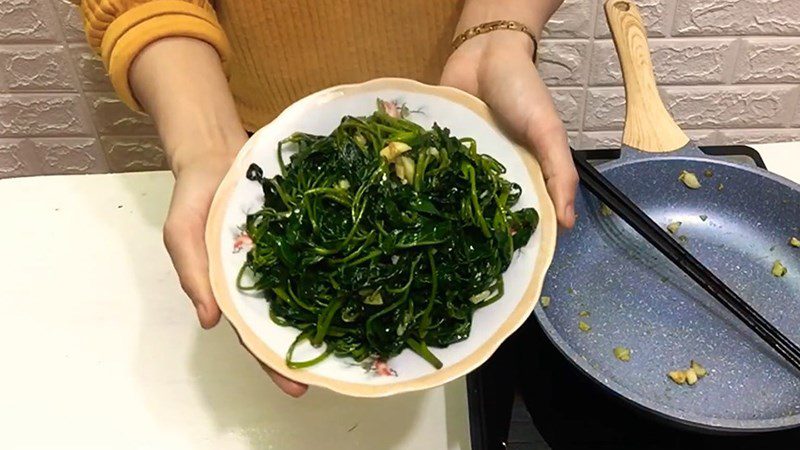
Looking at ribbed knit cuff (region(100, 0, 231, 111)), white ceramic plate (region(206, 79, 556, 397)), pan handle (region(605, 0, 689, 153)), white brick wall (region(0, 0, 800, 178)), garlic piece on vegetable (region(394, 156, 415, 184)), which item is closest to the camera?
white ceramic plate (region(206, 79, 556, 397))

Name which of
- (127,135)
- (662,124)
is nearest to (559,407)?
(662,124)

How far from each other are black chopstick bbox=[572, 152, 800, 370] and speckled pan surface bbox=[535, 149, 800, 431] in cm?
5

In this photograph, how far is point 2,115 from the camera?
1.81 m

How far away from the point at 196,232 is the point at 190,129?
15 centimetres

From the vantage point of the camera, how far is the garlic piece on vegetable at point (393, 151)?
92 cm

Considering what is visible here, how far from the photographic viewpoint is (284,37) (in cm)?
116

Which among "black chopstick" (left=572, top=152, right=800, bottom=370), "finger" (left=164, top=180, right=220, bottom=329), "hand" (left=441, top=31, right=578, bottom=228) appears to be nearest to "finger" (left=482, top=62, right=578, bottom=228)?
"hand" (left=441, top=31, right=578, bottom=228)

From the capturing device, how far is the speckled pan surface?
960 mm

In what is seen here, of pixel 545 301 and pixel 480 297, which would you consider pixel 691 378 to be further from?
pixel 480 297

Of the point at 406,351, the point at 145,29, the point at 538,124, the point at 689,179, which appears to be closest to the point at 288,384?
the point at 406,351

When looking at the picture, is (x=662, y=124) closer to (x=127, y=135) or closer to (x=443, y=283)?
(x=443, y=283)

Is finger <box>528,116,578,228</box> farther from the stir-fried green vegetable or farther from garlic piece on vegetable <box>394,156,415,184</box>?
garlic piece on vegetable <box>394,156,415,184</box>

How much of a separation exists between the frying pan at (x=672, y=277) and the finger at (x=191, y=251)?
1.15 feet

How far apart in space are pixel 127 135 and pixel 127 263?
787mm
